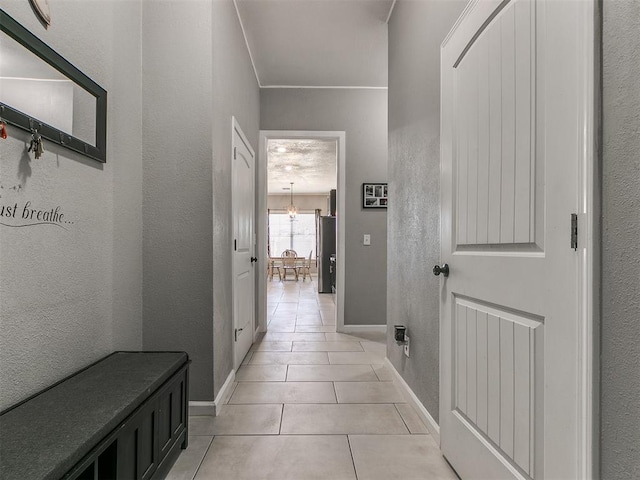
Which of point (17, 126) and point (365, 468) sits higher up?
point (17, 126)

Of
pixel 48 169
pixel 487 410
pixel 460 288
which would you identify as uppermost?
pixel 48 169

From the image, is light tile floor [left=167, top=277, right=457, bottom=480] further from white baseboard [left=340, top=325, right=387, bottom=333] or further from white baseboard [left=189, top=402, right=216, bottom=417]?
white baseboard [left=340, top=325, right=387, bottom=333]

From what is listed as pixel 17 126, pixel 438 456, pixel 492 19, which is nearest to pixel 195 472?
pixel 438 456

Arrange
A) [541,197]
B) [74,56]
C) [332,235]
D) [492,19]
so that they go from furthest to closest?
[332,235] → [74,56] → [492,19] → [541,197]

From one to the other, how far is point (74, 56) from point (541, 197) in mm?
1814

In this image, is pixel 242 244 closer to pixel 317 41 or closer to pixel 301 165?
pixel 317 41

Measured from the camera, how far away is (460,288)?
1486 millimetres

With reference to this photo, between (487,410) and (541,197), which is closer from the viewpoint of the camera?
(541,197)

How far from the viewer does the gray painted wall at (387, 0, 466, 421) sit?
1.84 meters

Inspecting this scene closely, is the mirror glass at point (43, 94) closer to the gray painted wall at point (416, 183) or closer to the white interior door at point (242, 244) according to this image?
the white interior door at point (242, 244)

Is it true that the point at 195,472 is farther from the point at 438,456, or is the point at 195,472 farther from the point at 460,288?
the point at 460,288

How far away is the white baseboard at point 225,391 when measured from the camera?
6.97 feet

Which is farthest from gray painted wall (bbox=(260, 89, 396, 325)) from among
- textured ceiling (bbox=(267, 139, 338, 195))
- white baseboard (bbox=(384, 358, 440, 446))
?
white baseboard (bbox=(384, 358, 440, 446))

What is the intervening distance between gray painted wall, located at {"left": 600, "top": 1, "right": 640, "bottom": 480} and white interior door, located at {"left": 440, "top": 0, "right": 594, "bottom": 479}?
0.15ft
